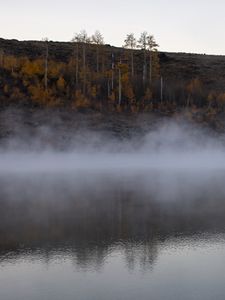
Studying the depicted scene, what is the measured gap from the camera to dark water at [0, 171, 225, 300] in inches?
382

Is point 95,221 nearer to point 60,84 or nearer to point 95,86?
point 60,84

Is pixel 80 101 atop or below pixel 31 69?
below

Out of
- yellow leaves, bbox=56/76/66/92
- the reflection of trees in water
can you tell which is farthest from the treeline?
the reflection of trees in water

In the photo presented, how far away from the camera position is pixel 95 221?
642 inches

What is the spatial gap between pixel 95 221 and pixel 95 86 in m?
43.0

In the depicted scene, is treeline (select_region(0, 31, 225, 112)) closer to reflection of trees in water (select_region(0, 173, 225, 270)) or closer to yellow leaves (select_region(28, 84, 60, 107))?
yellow leaves (select_region(28, 84, 60, 107))

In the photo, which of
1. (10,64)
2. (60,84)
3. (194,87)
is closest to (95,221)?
(60,84)

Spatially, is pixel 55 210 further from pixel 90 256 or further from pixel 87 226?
pixel 90 256

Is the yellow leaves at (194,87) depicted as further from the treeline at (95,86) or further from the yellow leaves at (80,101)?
the yellow leaves at (80,101)

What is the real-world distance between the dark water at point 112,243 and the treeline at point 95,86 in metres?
29.4

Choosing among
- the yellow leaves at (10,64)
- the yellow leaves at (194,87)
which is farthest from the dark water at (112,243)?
the yellow leaves at (194,87)

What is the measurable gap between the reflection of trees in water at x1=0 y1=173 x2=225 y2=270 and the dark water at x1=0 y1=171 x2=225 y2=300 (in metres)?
0.02

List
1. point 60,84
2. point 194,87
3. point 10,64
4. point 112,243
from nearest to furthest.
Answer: point 112,243 → point 60,84 → point 10,64 → point 194,87

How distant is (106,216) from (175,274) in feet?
22.8
